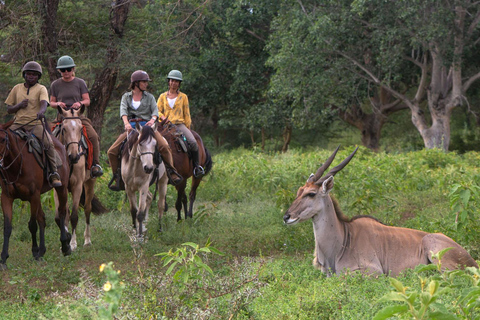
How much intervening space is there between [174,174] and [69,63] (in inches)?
103

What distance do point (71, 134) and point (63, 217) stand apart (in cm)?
129

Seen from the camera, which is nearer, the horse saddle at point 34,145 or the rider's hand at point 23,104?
the horse saddle at point 34,145

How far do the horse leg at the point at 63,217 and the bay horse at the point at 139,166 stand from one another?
1160 millimetres

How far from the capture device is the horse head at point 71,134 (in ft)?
30.7

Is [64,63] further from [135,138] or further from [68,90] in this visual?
[135,138]

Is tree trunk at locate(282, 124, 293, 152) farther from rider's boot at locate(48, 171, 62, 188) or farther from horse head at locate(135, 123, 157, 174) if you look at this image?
rider's boot at locate(48, 171, 62, 188)

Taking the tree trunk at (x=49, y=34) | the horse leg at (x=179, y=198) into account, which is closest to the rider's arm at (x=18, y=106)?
Answer: the horse leg at (x=179, y=198)

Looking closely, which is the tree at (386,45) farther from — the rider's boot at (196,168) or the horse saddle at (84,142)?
the horse saddle at (84,142)

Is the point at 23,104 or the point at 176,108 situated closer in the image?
the point at 23,104

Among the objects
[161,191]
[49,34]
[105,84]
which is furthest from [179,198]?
[49,34]

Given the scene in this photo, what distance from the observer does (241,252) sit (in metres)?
9.12

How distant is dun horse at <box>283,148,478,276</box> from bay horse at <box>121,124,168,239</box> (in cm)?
321

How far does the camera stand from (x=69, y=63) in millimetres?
9578

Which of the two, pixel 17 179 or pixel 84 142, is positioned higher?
pixel 84 142
